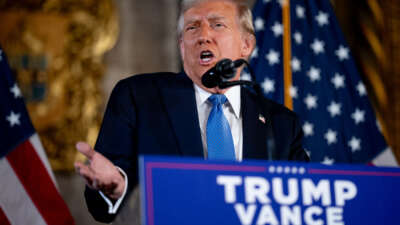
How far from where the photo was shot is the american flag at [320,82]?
3973 millimetres

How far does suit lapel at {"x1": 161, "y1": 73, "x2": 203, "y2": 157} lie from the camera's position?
7.94 feet

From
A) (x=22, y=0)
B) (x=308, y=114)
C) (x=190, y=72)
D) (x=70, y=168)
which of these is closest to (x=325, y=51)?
(x=308, y=114)

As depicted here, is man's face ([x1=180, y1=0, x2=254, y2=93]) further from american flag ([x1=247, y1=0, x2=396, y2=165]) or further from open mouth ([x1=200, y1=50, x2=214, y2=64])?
american flag ([x1=247, y1=0, x2=396, y2=165])

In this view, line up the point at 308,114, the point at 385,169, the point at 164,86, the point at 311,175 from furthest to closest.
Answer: the point at 308,114 → the point at 164,86 → the point at 385,169 → the point at 311,175

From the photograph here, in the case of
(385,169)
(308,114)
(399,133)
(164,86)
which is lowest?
(399,133)

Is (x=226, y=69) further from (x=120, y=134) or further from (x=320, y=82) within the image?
(x=320, y=82)

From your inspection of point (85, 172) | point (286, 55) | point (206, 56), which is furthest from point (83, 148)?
point (286, 55)

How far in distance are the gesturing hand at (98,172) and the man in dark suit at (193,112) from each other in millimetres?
261

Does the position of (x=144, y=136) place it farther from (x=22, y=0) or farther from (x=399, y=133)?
(x=399, y=133)

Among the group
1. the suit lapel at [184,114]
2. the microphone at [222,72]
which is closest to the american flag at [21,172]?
the suit lapel at [184,114]

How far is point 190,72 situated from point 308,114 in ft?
4.88

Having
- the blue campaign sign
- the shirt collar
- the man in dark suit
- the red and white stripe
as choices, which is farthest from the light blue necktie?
the red and white stripe

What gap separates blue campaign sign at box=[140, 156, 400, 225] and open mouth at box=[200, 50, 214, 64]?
34.7 inches

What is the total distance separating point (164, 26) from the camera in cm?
577
